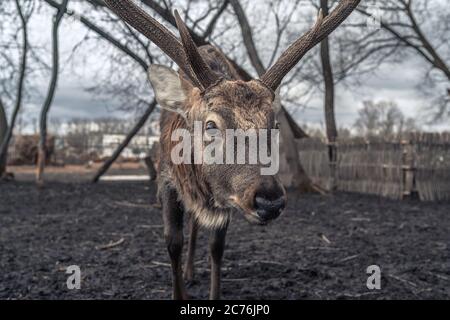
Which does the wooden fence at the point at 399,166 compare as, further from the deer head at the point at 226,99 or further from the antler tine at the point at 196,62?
the antler tine at the point at 196,62

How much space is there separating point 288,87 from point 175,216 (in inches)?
689

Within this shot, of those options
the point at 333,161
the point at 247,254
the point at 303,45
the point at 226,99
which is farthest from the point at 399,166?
the point at 226,99

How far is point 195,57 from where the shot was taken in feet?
11.3

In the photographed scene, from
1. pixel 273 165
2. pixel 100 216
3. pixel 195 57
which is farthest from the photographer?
pixel 100 216

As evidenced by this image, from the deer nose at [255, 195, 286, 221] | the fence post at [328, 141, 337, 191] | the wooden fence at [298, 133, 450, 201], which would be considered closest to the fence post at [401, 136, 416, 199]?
the wooden fence at [298, 133, 450, 201]

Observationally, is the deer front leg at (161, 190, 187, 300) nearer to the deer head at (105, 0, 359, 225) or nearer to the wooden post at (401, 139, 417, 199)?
the deer head at (105, 0, 359, 225)

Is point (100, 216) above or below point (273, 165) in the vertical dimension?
below

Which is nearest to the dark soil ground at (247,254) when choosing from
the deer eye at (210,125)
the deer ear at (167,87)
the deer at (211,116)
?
the deer at (211,116)

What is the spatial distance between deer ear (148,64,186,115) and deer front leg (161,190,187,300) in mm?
1054

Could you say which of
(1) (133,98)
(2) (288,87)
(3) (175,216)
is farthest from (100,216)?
(2) (288,87)

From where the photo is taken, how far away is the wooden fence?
14.9 meters

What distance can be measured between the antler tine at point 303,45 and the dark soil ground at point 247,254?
2.31 m
